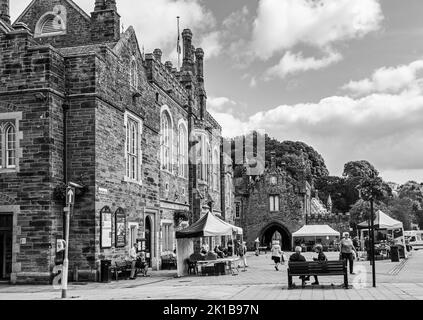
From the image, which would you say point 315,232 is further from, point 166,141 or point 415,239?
point 415,239

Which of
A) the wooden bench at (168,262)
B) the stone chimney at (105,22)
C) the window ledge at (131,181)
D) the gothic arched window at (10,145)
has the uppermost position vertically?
the stone chimney at (105,22)

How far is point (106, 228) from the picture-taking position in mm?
20641

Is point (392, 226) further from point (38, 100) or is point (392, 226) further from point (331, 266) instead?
point (38, 100)

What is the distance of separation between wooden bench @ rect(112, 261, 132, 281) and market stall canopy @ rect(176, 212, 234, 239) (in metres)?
2.34

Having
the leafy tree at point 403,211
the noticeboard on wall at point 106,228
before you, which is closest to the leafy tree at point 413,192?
the leafy tree at point 403,211

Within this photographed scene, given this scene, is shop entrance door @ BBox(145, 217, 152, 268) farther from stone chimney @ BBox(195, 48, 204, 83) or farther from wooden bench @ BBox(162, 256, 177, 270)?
stone chimney @ BBox(195, 48, 204, 83)

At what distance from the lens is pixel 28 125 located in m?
19.4

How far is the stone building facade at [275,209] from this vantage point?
2477 inches

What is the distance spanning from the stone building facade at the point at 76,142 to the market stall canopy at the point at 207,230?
239 cm

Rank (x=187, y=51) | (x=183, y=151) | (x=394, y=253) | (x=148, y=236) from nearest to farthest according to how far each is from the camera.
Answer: (x=148, y=236) → (x=394, y=253) → (x=183, y=151) → (x=187, y=51)

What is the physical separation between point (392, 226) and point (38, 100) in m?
21.2

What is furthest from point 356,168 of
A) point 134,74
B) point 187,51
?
point 134,74

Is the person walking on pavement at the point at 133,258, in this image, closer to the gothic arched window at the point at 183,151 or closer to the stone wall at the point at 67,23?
the stone wall at the point at 67,23

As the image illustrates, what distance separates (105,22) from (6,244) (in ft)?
35.8
